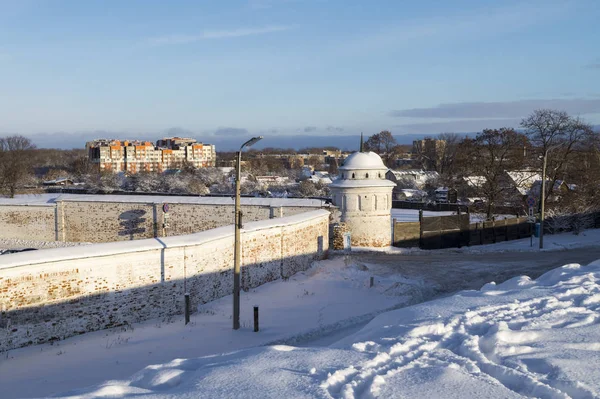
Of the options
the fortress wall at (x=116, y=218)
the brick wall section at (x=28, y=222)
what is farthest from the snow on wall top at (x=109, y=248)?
the brick wall section at (x=28, y=222)

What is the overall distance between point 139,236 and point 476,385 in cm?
2621

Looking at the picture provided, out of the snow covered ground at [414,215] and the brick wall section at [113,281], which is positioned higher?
the brick wall section at [113,281]

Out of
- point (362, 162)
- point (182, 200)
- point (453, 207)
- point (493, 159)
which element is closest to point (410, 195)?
point (453, 207)

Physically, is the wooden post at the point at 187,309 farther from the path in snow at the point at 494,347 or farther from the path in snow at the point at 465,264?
the path in snow at the point at 465,264

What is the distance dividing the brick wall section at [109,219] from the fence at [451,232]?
6224mm

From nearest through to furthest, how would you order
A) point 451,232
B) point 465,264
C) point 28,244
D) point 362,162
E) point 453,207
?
1. point 465,264
2. point 362,162
3. point 451,232
4. point 28,244
5. point 453,207

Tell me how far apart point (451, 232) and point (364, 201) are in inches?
215

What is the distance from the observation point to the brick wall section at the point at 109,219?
97.0ft

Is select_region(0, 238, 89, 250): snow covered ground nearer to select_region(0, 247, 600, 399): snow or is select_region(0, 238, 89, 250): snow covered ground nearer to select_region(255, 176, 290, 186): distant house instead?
select_region(0, 247, 600, 399): snow

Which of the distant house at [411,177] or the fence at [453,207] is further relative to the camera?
the distant house at [411,177]

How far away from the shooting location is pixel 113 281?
1324 centimetres

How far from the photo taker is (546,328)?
9414 mm

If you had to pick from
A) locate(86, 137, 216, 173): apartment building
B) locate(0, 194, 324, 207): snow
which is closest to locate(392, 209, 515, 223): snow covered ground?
locate(0, 194, 324, 207): snow

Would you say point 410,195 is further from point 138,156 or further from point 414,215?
point 138,156
